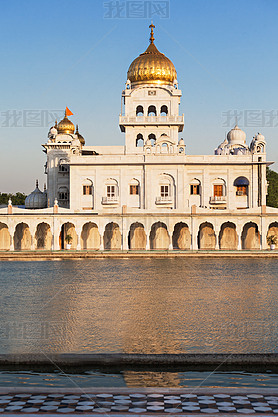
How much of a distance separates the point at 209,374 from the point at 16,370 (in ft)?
11.9

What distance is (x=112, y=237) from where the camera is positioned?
154ft

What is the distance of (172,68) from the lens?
174ft

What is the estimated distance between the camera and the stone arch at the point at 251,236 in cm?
4638

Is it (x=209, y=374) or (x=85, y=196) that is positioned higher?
(x=85, y=196)

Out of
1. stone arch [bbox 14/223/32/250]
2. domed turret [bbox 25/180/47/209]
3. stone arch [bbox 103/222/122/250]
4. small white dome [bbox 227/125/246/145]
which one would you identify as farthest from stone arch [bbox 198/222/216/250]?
domed turret [bbox 25/180/47/209]

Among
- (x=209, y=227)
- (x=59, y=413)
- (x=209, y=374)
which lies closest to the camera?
(x=59, y=413)

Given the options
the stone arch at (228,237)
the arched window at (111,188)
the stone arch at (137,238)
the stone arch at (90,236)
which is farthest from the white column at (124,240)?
the stone arch at (228,237)

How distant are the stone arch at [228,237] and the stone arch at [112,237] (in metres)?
9.07

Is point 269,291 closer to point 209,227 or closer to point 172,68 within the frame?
point 209,227

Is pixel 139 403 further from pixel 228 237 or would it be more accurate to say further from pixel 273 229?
pixel 273 229

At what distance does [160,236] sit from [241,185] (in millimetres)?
9066

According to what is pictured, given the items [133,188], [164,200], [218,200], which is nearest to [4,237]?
[133,188]

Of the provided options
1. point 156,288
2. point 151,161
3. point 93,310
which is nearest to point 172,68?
point 151,161

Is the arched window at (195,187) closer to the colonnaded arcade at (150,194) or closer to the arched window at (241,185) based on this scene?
the colonnaded arcade at (150,194)
